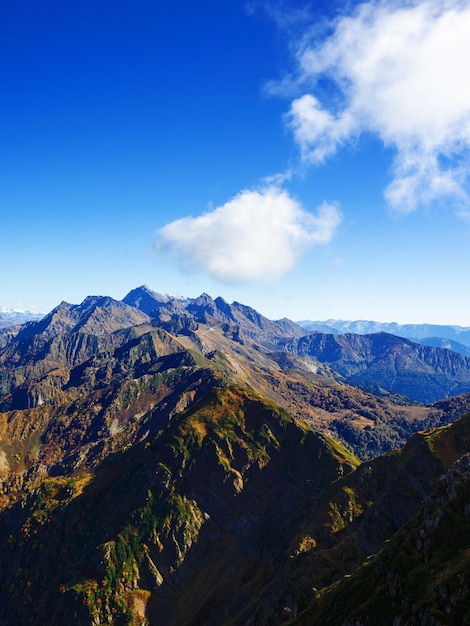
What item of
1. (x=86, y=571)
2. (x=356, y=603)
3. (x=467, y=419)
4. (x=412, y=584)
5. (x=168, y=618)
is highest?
(x=467, y=419)

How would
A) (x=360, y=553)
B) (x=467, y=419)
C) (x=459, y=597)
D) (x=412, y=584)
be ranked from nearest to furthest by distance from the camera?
1. (x=459, y=597)
2. (x=412, y=584)
3. (x=360, y=553)
4. (x=467, y=419)

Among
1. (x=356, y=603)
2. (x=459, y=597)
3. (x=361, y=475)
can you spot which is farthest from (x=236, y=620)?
(x=459, y=597)

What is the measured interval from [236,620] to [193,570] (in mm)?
45606

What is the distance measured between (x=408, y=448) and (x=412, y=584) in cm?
11412

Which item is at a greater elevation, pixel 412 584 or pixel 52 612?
pixel 412 584

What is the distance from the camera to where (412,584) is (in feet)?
257

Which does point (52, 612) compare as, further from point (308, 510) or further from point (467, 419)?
point (467, 419)

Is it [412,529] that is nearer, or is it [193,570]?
[412,529]

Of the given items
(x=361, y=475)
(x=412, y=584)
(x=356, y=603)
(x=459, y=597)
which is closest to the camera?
(x=459, y=597)

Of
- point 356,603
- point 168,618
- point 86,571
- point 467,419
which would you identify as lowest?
point 168,618

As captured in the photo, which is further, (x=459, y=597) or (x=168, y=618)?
(x=168, y=618)

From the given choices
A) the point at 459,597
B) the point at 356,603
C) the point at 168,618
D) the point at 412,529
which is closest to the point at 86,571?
the point at 168,618

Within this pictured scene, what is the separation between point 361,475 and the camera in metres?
187

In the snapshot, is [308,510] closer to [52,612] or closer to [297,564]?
[297,564]
